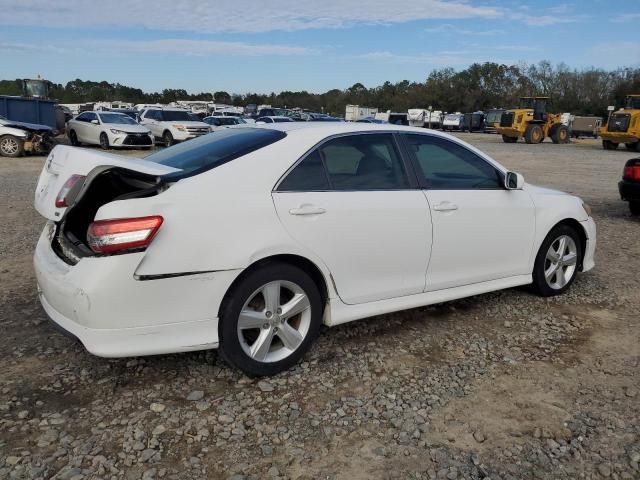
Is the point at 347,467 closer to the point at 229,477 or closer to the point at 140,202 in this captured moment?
the point at 229,477

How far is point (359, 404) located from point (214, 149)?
6.09 ft

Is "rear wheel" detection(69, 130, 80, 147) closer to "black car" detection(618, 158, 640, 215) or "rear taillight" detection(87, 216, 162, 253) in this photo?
"black car" detection(618, 158, 640, 215)

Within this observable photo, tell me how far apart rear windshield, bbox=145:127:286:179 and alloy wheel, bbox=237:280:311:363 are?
2.70ft

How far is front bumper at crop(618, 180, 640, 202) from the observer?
841cm

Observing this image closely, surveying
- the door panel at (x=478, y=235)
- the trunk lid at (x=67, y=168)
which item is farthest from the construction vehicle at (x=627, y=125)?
the trunk lid at (x=67, y=168)

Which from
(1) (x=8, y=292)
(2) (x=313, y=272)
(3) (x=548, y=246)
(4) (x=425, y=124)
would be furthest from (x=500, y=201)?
(4) (x=425, y=124)

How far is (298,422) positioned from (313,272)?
94 cm

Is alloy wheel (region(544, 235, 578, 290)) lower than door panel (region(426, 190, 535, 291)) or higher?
lower

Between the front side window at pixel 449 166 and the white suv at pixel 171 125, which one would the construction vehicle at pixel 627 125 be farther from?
the front side window at pixel 449 166

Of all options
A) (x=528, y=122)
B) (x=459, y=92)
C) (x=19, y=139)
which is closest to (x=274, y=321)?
(x=19, y=139)

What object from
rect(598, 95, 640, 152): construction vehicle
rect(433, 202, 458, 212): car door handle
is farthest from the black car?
rect(598, 95, 640, 152): construction vehicle

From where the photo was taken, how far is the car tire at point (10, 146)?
58.3 feet

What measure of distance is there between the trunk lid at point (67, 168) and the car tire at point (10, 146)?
1668cm

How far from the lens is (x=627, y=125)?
27609 mm
